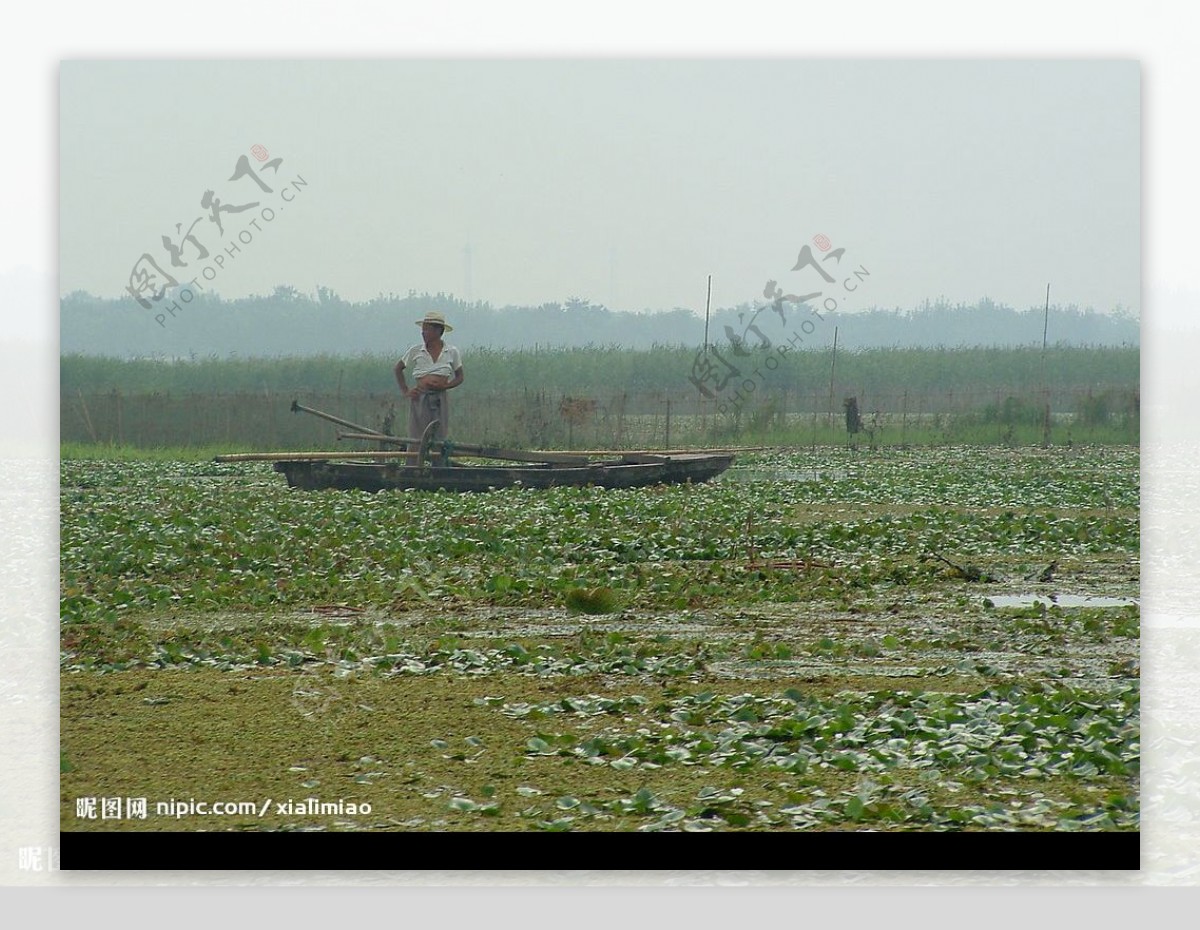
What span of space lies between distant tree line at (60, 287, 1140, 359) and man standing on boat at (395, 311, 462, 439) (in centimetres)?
6

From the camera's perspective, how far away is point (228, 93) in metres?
5.21

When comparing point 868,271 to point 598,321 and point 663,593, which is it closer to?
point 598,321

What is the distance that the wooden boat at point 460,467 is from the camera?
7230 millimetres

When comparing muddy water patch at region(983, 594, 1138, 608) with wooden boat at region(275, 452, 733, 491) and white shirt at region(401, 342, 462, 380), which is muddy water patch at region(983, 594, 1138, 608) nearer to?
wooden boat at region(275, 452, 733, 491)

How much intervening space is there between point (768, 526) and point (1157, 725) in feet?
8.36

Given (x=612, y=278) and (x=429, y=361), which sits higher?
(x=612, y=278)

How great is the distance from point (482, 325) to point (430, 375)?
0.51 m

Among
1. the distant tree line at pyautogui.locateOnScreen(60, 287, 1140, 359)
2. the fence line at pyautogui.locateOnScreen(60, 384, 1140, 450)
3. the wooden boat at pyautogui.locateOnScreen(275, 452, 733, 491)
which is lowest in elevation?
the wooden boat at pyautogui.locateOnScreen(275, 452, 733, 491)

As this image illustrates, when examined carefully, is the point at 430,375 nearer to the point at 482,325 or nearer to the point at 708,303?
the point at 482,325

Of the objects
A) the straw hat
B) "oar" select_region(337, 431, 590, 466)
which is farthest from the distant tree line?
"oar" select_region(337, 431, 590, 466)

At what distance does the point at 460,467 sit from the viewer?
7.50 m

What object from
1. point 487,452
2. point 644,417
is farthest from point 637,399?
point 487,452

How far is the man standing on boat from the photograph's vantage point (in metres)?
6.05

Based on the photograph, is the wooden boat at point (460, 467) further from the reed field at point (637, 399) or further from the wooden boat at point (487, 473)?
the reed field at point (637, 399)
